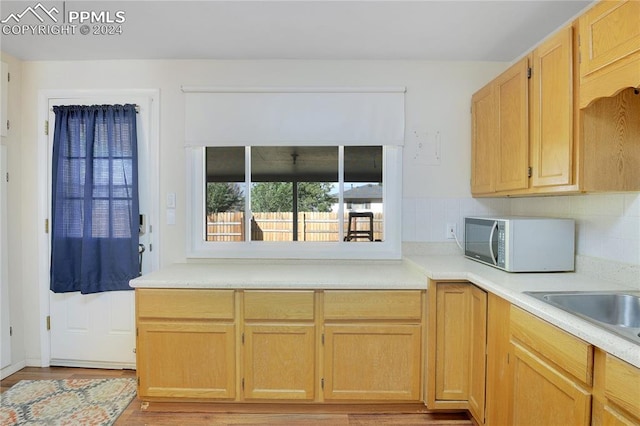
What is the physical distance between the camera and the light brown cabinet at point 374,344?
78.6 inches

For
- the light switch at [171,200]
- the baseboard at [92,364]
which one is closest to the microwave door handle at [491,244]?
the light switch at [171,200]

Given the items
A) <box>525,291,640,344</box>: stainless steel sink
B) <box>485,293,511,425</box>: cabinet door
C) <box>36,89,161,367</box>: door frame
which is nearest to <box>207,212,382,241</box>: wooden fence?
<box>36,89,161,367</box>: door frame

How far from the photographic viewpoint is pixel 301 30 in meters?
2.09

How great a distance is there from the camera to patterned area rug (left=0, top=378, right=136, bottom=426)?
2002mm

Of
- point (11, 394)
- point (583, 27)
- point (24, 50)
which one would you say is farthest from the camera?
point (24, 50)

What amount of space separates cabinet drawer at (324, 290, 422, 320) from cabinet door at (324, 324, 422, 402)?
0.06 m

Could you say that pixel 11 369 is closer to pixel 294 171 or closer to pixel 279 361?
pixel 279 361

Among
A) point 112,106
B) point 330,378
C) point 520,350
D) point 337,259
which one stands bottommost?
point 330,378

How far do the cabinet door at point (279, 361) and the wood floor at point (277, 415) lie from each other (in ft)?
0.46

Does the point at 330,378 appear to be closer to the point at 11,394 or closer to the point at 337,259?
the point at 337,259

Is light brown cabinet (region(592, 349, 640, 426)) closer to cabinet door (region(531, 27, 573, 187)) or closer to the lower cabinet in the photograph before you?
cabinet door (region(531, 27, 573, 187))

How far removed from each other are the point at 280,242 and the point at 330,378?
3.45 ft

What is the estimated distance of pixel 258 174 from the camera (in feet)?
8.62

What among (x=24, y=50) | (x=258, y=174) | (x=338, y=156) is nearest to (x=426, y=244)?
(x=338, y=156)
